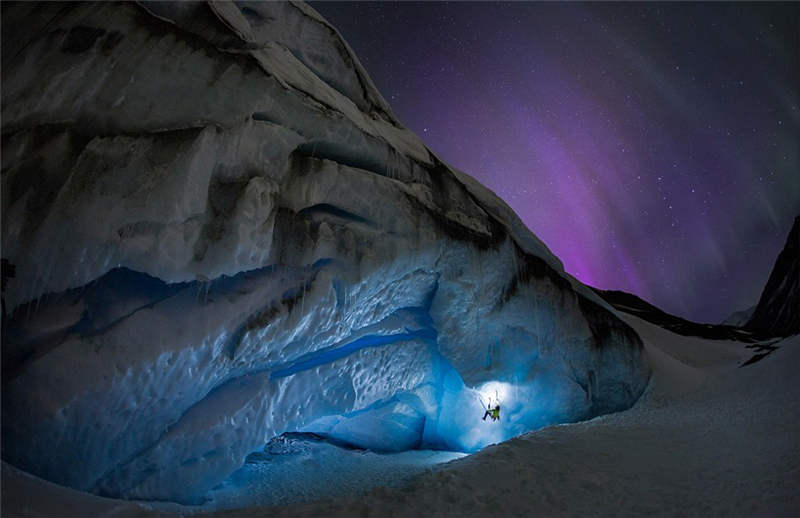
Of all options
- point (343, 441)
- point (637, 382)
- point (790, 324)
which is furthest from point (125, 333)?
point (790, 324)

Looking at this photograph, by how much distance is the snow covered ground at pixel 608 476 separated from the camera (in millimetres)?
5547

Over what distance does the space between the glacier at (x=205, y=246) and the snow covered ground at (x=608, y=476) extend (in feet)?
4.24

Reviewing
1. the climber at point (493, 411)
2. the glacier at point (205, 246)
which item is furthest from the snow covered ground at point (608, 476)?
the climber at point (493, 411)

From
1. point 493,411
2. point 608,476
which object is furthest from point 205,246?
point 493,411

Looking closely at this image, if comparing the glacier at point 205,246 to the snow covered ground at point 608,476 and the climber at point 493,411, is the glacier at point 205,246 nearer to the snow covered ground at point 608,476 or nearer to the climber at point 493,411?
the climber at point 493,411

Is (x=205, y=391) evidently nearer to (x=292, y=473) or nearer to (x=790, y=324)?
(x=292, y=473)

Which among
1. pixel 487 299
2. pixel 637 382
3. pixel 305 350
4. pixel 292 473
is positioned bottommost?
pixel 292 473

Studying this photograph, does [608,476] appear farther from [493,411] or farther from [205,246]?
[205,246]

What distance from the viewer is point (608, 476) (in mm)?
7395

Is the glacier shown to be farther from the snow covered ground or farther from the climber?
the snow covered ground

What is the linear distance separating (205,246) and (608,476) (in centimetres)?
719

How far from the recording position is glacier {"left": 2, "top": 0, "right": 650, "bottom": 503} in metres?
6.12

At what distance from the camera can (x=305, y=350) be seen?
880 cm

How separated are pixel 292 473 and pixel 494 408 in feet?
16.9
